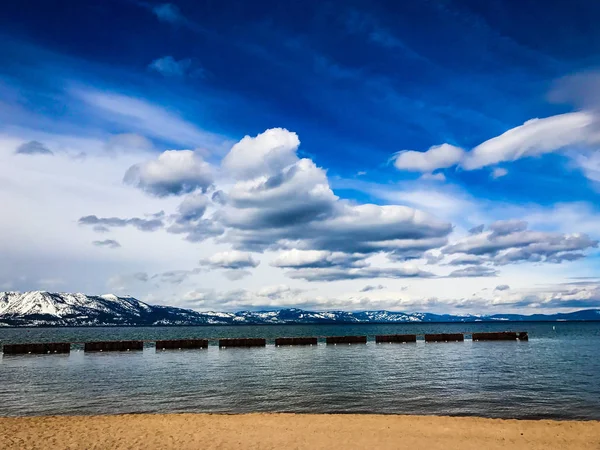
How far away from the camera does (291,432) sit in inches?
952

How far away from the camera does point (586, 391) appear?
37750 mm

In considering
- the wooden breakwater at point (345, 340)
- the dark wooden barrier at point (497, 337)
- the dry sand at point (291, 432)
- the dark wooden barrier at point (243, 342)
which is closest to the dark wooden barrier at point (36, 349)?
the dark wooden barrier at point (243, 342)

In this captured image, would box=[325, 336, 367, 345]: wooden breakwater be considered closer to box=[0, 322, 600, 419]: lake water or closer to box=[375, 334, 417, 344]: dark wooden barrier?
box=[375, 334, 417, 344]: dark wooden barrier

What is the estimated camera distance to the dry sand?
2155cm

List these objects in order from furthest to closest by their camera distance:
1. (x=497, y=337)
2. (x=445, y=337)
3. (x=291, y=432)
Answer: (x=497, y=337)
(x=445, y=337)
(x=291, y=432)

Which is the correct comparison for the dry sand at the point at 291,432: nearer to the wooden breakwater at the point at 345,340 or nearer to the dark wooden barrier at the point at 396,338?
the wooden breakwater at the point at 345,340

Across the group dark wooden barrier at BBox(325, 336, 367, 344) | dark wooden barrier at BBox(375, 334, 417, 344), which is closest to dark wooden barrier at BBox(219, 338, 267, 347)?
dark wooden barrier at BBox(325, 336, 367, 344)

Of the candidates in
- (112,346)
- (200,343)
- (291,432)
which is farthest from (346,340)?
(291,432)

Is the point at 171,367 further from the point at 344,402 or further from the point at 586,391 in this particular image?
the point at 586,391

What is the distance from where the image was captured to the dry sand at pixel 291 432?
21547mm

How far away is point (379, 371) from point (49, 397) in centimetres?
3565

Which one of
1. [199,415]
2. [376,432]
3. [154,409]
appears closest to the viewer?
[376,432]

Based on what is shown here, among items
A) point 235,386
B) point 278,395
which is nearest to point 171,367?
point 235,386

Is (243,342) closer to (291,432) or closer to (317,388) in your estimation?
(317,388)
